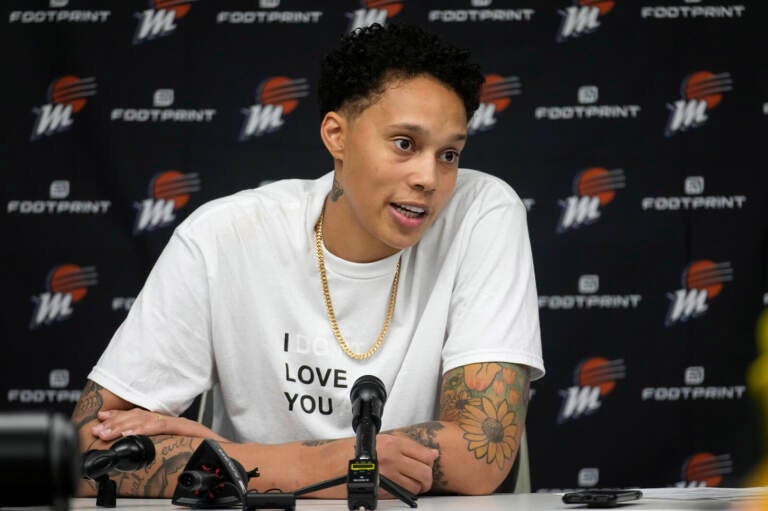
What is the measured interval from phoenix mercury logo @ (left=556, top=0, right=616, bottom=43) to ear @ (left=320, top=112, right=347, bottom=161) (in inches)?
64.3

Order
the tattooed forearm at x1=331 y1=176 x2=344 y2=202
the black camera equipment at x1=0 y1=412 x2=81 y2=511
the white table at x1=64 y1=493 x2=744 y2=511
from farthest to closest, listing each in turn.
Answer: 1. the tattooed forearm at x1=331 y1=176 x2=344 y2=202
2. the white table at x1=64 y1=493 x2=744 y2=511
3. the black camera equipment at x1=0 y1=412 x2=81 y2=511

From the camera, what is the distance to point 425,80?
2.06 meters

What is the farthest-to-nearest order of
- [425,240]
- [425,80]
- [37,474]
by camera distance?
[425,240]
[425,80]
[37,474]

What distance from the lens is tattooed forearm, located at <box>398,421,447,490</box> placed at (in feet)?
5.82

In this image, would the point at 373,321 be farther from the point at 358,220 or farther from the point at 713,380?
the point at 713,380

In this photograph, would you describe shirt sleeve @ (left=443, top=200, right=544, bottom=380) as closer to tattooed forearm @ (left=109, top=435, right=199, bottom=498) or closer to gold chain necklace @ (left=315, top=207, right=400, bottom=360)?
gold chain necklace @ (left=315, top=207, right=400, bottom=360)

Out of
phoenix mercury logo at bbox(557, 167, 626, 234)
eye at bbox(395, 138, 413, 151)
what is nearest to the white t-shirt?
eye at bbox(395, 138, 413, 151)

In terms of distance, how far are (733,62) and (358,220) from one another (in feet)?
6.59

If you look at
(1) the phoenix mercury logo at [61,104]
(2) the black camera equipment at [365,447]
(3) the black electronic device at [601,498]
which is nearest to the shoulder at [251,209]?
(2) the black camera equipment at [365,447]

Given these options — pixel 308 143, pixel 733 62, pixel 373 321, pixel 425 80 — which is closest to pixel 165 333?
pixel 373 321

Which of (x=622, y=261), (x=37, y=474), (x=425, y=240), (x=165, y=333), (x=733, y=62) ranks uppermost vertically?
(x=733, y=62)

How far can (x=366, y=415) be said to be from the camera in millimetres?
1370

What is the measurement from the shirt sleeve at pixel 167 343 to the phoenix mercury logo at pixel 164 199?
1.39m

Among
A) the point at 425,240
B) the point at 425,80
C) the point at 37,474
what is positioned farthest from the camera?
the point at 425,240
